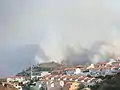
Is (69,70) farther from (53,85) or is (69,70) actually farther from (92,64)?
(53,85)

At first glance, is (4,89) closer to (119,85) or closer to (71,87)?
(119,85)

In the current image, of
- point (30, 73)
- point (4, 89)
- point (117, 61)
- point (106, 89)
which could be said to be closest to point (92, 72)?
point (117, 61)

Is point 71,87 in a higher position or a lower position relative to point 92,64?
lower

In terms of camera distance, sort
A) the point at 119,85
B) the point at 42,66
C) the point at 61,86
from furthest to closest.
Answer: the point at 42,66 → the point at 61,86 → the point at 119,85

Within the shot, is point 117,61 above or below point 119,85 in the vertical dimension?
above

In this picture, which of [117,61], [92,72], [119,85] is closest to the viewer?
[119,85]

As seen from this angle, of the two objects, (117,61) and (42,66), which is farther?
(42,66)

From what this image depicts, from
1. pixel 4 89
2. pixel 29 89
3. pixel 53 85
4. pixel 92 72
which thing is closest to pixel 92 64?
pixel 92 72

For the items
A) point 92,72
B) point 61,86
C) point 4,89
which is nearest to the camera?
point 4,89

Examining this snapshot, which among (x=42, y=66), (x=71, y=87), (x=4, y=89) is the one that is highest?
(x=42, y=66)
